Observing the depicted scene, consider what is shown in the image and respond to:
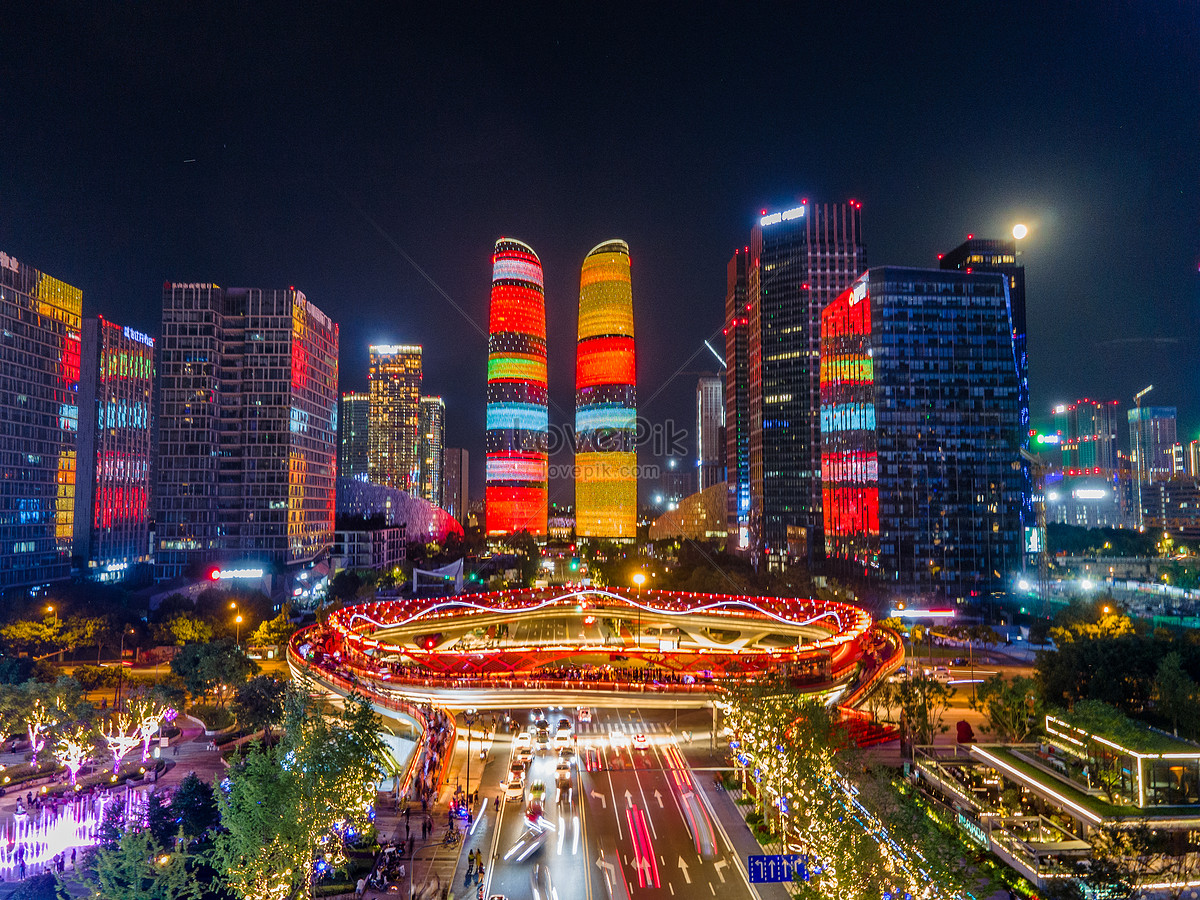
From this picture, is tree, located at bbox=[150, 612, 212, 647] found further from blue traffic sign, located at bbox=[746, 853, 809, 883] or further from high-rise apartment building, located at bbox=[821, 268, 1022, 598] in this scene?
high-rise apartment building, located at bbox=[821, 268, 1022, 598]

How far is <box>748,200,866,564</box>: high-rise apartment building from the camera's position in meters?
147

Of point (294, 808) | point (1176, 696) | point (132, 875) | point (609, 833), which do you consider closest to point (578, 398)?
point (1176, 696)

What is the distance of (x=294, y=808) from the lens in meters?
29.4

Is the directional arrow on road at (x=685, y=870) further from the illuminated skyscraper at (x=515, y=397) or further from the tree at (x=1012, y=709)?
the illuminated skyscraper at (x=515, y=397)

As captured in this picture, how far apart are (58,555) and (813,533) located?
4698 inches

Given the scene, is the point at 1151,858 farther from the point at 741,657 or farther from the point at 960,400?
the point at 960,400

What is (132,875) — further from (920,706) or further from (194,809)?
(920,706)

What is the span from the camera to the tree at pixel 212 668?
57.4 m

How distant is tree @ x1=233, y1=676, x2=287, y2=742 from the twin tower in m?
121

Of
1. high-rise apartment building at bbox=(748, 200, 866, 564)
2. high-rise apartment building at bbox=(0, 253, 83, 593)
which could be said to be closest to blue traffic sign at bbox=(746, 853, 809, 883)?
high-rise apartment building at bbox=(0, 253, 83, 593)

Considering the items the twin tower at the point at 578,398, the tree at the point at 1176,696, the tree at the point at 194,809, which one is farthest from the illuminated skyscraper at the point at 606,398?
the tree at the point at 194,809

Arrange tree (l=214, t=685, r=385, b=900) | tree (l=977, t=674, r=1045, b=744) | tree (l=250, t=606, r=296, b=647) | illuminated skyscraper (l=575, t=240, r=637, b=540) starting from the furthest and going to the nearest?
illuminated skyscraper (l=575, t=240, r=637, b=540), tree (l=250, t=606, r=296, b=647), tree (l=977, t=674, r=1045, b=744), tree (l=214, t=685, r=385, b=900)

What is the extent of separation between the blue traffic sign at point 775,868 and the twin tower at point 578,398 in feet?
453

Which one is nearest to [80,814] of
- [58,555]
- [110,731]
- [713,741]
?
[110,731]
